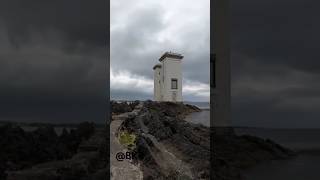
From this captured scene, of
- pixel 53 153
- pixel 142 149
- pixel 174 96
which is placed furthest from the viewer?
pixel 174 96

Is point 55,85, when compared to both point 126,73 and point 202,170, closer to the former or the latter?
point 126,73

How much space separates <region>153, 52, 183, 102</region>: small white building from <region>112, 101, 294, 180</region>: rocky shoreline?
0.35 feet

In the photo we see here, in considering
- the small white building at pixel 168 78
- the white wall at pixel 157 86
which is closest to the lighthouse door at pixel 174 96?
the small white building at pixel 168 78

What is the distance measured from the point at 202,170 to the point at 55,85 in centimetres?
216

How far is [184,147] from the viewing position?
17.3 ft

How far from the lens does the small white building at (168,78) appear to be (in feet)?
16.5

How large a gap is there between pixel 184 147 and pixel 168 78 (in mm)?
953

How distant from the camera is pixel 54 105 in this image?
492cm

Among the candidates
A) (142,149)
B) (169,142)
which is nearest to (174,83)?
(169,142)

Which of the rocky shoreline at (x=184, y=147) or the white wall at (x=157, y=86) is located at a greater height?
the white wall at (x=157, y=86)

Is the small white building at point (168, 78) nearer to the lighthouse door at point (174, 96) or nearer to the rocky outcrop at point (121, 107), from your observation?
the lighthouse door at point (174, 96)

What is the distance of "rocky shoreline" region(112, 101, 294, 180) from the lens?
504 centimetres

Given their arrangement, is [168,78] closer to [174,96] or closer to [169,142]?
[174,96]

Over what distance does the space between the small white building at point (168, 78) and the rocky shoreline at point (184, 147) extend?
107 mm
